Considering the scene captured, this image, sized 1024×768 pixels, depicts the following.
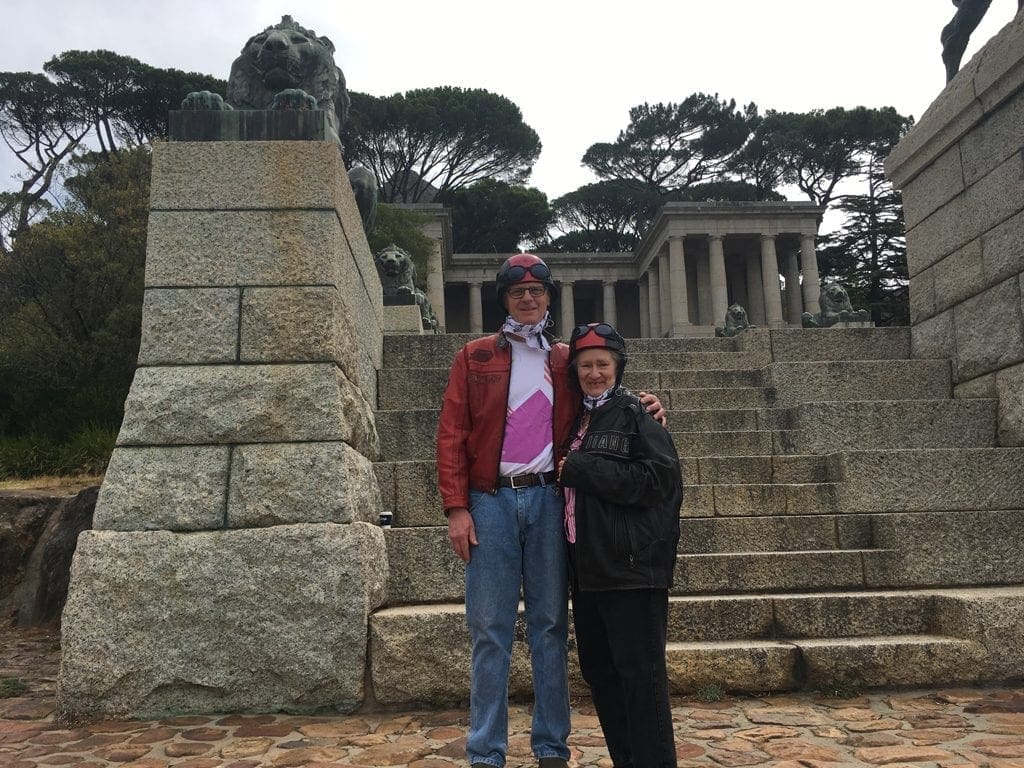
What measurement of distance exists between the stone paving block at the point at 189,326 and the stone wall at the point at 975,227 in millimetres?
4702

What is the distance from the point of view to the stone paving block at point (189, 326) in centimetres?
388

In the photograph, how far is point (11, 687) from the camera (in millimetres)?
4082

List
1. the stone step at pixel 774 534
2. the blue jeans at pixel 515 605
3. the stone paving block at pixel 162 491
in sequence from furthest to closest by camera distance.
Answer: the stone step at pixel 774 534 → the stone paving block at pixel 162 491 → the blue jeans at pixel 515 605

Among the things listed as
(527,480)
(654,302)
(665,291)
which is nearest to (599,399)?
(527,480)

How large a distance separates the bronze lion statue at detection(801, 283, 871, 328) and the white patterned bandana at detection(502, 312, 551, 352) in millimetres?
11493


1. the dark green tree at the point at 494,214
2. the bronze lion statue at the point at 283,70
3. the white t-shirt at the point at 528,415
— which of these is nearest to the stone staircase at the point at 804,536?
the white t-shirt at the point at 528,415

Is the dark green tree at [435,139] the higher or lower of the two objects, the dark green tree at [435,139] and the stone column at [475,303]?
the higher

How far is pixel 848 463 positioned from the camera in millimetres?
4570

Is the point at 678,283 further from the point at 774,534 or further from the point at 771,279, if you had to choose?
the point at 774,534

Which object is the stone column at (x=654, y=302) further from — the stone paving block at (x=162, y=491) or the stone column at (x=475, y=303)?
the stone paving block at (x=162, y=491)

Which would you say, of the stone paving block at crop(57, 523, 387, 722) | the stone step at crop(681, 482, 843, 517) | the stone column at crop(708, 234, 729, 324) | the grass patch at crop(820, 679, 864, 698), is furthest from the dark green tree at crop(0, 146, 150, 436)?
the stone column at crop(708, 234, 729, 324)

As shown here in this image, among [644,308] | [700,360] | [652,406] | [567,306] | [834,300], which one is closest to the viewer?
[652,406]

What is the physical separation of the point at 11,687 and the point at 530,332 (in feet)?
11.2

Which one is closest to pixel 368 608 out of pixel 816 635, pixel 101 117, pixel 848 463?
pixel 816 635
